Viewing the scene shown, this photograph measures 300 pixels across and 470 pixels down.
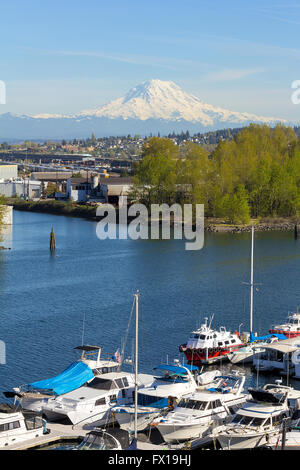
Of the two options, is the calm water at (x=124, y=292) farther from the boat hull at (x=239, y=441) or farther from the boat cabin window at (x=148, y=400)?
the boat hull at (x=239, y=441)

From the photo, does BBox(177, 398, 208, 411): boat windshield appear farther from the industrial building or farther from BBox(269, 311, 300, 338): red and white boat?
the industrial building

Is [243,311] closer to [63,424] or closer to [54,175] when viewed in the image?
[63,424]

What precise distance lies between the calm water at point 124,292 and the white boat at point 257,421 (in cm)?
323

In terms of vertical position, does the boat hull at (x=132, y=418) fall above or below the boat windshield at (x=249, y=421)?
below

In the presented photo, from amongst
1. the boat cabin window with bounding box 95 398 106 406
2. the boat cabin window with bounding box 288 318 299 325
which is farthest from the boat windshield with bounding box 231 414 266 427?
the boat cabin window with bounding box 288 318 299 325

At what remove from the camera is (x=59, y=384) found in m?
Answer: 10.4

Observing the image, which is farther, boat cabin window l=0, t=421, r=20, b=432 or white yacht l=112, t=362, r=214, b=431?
white yacht l=112, t=362, r=214, b=431

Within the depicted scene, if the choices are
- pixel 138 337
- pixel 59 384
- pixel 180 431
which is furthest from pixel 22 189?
pixel 180 431

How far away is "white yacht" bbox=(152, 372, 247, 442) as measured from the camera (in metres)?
8.80

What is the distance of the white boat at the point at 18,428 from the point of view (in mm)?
8688

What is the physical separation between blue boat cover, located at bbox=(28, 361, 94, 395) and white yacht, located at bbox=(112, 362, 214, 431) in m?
1.03

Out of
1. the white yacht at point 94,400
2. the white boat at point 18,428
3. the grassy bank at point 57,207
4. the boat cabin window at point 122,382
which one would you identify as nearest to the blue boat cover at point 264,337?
the white yacht at point 94,400

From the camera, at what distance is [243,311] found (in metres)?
16.2
